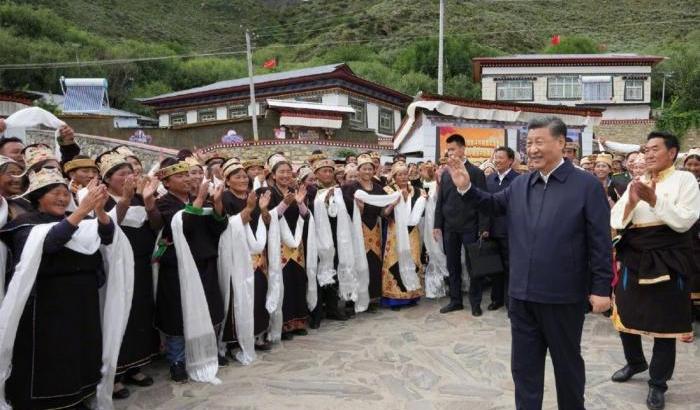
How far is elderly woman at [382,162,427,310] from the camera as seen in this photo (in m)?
6.70

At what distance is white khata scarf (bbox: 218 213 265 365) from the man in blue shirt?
2548 millimetres

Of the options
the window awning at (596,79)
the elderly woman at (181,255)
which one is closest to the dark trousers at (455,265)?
the elderly woman at (181,255)

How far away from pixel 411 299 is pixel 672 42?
5402cm

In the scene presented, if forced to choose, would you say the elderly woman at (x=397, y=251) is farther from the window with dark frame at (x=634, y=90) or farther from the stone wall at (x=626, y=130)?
the window with dark frame at (x=634, y=90)

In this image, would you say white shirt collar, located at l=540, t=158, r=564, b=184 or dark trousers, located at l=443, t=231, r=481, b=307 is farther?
dark trousers, located at l=443, t=231, r=481, b=307

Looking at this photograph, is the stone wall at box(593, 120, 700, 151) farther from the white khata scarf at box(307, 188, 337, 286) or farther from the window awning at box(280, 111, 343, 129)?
the white khata scarf at box(307, 188, 337, 286)

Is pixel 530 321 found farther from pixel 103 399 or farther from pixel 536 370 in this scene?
pixel 103 399

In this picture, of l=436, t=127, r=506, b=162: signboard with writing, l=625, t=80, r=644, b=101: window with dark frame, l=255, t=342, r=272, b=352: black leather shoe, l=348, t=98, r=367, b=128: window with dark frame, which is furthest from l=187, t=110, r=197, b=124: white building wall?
l=255, t=342, r=272, b=352: black leather shoe

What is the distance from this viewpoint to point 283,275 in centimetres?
572

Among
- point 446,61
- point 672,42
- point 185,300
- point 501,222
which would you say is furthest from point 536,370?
point 672,42

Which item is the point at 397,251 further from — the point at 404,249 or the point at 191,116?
the point at 191,116

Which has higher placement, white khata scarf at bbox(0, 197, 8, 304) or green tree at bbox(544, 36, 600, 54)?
green tree at bbox(544, 36, 600, 54)

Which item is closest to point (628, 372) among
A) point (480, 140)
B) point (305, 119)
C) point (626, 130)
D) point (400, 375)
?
point (400, 375)

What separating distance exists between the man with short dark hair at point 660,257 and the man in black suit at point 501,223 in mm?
2175
